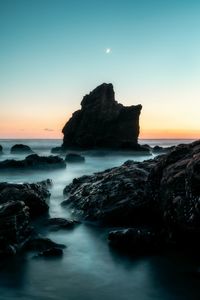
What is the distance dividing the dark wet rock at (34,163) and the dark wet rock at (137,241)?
92.5 ft

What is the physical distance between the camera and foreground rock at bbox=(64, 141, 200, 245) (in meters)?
10.7

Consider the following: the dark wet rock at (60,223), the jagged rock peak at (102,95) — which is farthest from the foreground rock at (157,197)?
the jagged rock peak at (102,95)

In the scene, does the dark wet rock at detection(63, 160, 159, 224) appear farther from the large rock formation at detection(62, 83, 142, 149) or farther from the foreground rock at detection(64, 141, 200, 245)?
the large rock formation at detection(62, 83, 142, 149)

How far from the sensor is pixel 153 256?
396 inches

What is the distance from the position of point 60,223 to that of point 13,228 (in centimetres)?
297

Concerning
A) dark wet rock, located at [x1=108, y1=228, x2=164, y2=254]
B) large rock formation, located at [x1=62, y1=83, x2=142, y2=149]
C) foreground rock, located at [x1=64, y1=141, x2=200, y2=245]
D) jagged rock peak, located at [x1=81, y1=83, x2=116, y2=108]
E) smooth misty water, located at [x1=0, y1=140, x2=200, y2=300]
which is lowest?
smooth misty water, located at [x1=0, y1=140, x2=200, y2=300]

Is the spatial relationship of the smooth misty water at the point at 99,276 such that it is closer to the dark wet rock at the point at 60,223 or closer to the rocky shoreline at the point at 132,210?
the rocky shoreline at the point at 132,210

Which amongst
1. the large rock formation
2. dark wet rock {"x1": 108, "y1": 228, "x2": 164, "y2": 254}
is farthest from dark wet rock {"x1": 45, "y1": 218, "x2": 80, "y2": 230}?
the large rock formation

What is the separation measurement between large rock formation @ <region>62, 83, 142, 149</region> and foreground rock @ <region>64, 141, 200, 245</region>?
7090 centimetres

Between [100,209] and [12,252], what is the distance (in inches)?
201

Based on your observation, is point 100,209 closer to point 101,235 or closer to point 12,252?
point 101,235

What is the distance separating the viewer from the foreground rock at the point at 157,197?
35.2ft

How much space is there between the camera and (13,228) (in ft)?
35.7

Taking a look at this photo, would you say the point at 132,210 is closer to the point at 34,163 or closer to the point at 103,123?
the point at 34,163
